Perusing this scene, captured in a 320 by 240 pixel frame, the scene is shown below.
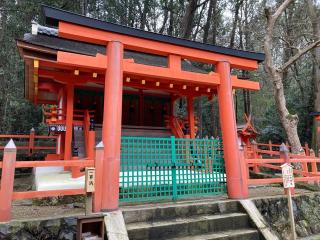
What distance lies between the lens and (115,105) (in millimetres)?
5293

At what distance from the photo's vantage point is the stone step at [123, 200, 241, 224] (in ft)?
16.2

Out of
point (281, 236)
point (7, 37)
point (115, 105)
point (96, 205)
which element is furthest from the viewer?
point (7, 37)

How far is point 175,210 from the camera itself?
17.4 ft

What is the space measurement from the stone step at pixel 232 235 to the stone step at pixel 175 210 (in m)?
0.49

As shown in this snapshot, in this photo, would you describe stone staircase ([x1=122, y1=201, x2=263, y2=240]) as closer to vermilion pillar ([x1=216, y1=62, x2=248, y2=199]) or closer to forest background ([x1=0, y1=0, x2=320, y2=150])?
vermilion pillar ([x1=216, y1=62, x2=248, y2=199])

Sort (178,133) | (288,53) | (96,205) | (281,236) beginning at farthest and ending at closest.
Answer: (288,53) → (178,133) → (281,236) → (96,205)

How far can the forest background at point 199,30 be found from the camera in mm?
16594

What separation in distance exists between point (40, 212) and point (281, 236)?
5.03m

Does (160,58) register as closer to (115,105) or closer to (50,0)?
(115,105)

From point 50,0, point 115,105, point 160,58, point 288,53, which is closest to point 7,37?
point 50,0

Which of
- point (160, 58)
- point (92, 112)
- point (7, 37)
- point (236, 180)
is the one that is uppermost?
point (7, 37)

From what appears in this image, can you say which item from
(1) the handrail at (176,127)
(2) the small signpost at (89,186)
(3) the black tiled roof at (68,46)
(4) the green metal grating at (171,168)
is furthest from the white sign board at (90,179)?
(1) the handrail at (176,127)

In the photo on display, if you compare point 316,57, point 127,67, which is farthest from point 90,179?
point 316,57

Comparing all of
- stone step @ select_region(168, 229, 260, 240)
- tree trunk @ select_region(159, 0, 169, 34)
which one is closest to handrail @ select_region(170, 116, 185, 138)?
stone step @ select_region(168, 229, 260, 240)
